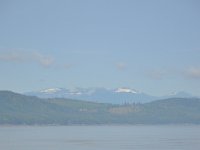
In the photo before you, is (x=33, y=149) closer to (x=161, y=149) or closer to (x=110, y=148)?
(x=110, y=148)

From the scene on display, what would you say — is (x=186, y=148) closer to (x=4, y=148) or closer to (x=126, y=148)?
(x=126, y=148)

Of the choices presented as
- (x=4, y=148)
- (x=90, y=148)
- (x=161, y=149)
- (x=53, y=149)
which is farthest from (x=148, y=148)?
(x=4, y=148)

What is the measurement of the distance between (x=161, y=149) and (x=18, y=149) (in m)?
31.1

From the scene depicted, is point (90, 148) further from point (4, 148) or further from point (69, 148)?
point (4, 148)

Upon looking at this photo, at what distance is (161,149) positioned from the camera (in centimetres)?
12475

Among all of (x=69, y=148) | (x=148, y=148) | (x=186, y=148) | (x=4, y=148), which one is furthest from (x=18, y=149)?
(x=186, y=148)

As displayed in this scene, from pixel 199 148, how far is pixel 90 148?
24181 mm

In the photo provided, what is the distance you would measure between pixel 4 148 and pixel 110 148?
77.2ft

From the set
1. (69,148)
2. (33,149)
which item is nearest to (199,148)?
(69,148)

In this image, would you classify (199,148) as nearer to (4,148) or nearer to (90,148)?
(90,148)

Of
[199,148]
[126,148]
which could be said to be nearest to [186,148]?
[199,148]

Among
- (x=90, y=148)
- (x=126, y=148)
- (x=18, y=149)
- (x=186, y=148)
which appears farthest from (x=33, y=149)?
(x=186, y=148)

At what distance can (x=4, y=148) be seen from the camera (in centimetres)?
12675

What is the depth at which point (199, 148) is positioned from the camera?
127 m
